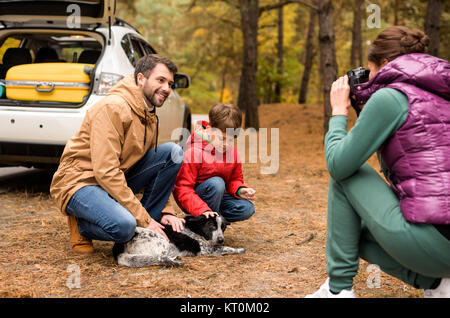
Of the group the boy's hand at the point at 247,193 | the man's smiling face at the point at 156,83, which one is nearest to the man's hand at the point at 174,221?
the boy's hand at the point at 247,193

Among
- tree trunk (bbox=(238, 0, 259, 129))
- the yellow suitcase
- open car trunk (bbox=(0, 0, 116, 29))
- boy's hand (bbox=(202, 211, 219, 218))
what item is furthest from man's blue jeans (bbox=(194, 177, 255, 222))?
tree trunk (bbox=(238, 0, 259, 129))

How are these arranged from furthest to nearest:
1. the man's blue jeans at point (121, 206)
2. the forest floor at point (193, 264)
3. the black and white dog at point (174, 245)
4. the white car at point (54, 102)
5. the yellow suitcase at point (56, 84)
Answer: the yellow suitcase at point (56, 84) < the white car at point (54, 102) < the black and white dog at point (174, 245) < the man's blue jeans at point (121, 206) < the forest floor at point (193, 264)

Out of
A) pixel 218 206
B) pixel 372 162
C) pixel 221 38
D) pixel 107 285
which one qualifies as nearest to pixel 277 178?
pixel 372 162

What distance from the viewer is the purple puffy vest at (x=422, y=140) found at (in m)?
2.22

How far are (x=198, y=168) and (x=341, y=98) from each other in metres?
1.72

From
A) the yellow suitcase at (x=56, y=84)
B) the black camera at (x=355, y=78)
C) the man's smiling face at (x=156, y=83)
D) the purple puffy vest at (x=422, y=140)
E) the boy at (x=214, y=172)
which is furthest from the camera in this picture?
the yellow suitcase at (x=56, y=84)

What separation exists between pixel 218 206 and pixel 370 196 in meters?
1.86

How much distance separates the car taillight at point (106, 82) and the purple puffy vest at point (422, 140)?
3.64 meters

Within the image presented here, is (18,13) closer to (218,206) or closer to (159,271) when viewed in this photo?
(218,206)

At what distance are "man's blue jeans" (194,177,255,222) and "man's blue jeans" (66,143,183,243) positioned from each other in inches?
11.3

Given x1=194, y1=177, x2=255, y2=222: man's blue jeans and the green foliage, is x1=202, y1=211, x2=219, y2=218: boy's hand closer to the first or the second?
x1=194, y1=177, x2=255, y2=222: man's blue jeans

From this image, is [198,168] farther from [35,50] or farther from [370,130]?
[35,50]

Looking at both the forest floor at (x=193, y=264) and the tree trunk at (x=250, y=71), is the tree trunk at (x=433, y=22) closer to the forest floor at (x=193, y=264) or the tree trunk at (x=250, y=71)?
the tree trunk at (x=250, y=71)

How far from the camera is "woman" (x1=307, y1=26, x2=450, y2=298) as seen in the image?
2.25 metres
